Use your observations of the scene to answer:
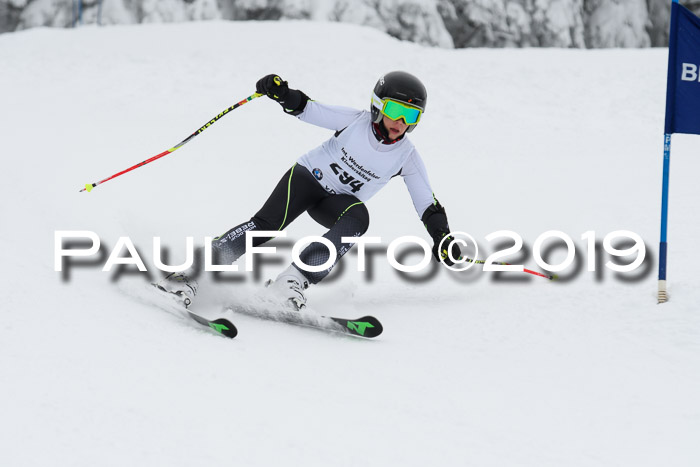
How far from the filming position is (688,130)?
3.30 meters

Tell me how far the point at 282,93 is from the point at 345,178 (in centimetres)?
57

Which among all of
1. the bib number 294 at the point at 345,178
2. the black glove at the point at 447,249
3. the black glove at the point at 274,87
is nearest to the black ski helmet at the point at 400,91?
the bib number 294 at the point at 345,178

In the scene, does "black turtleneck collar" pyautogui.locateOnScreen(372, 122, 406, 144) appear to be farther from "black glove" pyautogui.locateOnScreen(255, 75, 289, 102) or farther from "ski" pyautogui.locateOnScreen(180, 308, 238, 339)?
"ski" pyautogui.locateOnScreen(180, 308, 238, 339)

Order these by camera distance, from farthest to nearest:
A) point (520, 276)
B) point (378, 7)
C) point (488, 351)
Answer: point (378, 7) → point (520, 276) → point (488, 351)

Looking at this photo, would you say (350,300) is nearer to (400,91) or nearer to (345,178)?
(345,178)

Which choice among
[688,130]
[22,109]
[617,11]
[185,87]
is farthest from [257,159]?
[617,11]

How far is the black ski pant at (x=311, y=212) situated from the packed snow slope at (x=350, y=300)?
0.21 m

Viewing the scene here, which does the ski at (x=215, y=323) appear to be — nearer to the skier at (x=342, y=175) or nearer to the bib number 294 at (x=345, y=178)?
the skier at (x=342, y=175)

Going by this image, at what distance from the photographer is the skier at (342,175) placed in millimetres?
3396

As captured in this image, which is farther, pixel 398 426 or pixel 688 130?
pixel 688 130

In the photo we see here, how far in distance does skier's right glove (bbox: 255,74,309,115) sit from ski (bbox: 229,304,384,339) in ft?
3.64

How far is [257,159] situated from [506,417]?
17.6ft

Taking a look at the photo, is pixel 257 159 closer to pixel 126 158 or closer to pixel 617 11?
pixel 126 158

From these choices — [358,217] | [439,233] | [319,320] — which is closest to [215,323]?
[319,320]
